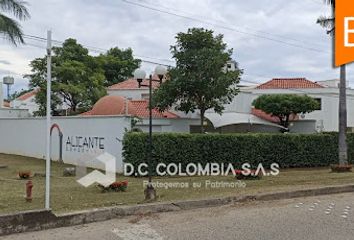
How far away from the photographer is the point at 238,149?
22.3 metres

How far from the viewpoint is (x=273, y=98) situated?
36.7m

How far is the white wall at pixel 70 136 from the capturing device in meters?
20.8

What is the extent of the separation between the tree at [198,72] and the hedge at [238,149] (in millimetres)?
4363

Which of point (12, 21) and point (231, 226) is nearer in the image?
point (231, 226)

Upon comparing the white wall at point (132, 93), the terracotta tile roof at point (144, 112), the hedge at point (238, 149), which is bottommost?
the hedge at point (238, 149)

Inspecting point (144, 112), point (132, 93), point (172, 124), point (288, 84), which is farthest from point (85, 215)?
point (288, 84)

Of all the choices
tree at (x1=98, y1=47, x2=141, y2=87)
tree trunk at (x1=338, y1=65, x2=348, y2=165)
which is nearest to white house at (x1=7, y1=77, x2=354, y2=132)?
tree trunk at (x1=338, y1=65, x2=348, y2=165)

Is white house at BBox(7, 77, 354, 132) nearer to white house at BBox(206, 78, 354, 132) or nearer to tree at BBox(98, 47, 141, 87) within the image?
white house at BBox(206, 78, 354, 132)

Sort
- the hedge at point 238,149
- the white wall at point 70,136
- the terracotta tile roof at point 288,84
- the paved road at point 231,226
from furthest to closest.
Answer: the terracotta tile roof at point 288,84 → the white wall at point 70,136 → the hedge at point 238,149 → the paved road at point 231,226

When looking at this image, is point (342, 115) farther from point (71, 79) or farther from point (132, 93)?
point (71, 79)

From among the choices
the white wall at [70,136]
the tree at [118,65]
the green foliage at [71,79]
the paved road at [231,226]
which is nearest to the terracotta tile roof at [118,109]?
the white wall at [70,136]

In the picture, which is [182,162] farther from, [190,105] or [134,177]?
[190,105]

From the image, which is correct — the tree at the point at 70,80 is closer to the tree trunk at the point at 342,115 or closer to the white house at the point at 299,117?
the white house at the point at 299,117

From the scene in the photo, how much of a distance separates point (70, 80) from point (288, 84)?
67.8 feet
